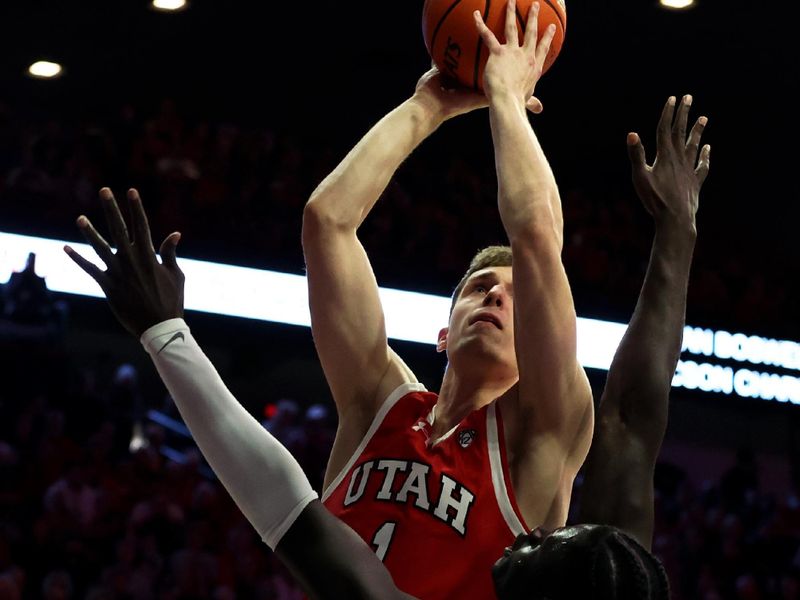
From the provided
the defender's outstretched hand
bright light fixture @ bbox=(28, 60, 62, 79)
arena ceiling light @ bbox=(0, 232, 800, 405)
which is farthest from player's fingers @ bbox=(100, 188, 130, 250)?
bright light fixture @ bbox=(28, 60, 62, 79)

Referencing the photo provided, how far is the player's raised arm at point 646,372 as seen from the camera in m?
2.27

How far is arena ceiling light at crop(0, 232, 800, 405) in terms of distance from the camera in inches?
366

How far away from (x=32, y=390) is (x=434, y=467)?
6294 mm

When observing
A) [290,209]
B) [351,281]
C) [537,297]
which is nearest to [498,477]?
[537,297]

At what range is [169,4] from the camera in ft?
36.1

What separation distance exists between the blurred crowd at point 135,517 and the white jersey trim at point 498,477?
4080mm

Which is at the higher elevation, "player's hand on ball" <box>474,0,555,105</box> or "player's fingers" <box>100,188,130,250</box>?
"player's hand on ball" <box>474,0,555,105</box>

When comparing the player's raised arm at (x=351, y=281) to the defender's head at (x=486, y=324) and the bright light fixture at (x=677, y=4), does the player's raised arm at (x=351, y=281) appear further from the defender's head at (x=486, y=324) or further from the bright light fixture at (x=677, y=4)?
the bright light fixture at (x=677, y=4)

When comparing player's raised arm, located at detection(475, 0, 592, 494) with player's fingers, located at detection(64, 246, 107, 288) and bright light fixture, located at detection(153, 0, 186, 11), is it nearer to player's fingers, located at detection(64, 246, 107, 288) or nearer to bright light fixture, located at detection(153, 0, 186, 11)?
player's fingers, located at detection(64, 246, 107, 288)

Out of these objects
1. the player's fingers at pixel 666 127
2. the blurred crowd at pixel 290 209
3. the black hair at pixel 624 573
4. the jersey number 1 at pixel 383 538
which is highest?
the blurred crowd at pixel 290 209

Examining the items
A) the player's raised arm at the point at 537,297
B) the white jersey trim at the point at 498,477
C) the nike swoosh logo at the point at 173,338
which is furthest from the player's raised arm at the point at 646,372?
the nike swoosh logo at the point at 173,338

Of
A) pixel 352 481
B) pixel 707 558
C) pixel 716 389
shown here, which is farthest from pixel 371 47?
pixel 352 481

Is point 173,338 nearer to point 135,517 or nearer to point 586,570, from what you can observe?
point 586,570

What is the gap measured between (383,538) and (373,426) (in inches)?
13.3
